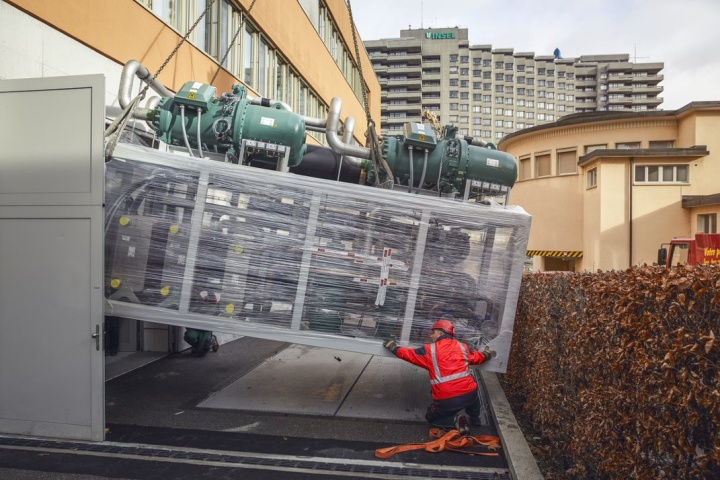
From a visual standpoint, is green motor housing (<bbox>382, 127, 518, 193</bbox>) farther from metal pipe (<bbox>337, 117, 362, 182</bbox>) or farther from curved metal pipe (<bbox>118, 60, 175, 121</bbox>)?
curved metal pipe (<bbox>118, 60, 175, 121</bbox>)

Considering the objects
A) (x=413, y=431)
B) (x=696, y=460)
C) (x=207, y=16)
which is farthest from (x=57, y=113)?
(x=207, y=16)

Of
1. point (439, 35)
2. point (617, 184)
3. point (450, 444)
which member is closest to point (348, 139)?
point (450, 444)

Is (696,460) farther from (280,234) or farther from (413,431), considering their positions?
(280,234)

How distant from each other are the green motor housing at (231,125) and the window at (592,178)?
79.6 feet

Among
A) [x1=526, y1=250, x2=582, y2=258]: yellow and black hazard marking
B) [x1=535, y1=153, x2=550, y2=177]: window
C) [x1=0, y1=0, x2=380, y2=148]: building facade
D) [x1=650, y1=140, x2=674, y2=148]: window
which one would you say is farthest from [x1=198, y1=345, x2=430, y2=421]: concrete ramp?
[x1=650, y1=140, x2=674, y2=148]: window

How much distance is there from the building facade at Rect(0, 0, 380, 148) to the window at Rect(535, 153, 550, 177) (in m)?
16.1

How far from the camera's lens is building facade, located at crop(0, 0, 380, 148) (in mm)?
6941

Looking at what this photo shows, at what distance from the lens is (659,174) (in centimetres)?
2705

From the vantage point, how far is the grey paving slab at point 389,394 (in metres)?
6.90

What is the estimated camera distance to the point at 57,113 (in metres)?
5.54

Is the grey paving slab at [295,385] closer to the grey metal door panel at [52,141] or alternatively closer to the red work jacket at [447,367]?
the red work jacket at [447,367]

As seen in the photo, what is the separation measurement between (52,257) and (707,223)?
26324 millimetres

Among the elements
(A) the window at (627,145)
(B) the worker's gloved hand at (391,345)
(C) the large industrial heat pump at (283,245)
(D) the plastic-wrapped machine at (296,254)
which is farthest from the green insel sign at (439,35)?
(B) the worker's gloved hand at (391,345)

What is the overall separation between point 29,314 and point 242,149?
8.80ft
